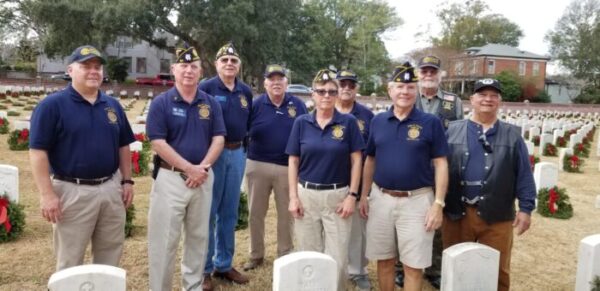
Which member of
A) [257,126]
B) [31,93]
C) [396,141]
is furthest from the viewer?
→ [31,93]

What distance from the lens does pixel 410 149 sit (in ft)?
11.3

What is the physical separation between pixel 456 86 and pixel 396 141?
43.5 metres

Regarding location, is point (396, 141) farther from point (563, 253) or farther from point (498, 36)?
point (498, 36)

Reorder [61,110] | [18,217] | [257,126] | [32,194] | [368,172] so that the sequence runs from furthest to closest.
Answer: [32,194], [18,217], [257,126], [368,172], [61,110]

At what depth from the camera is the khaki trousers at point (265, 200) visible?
4.55 metres

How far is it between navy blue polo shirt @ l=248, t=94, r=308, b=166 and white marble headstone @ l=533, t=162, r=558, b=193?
4386mm

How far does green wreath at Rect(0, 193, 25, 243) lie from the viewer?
5129 millimetres

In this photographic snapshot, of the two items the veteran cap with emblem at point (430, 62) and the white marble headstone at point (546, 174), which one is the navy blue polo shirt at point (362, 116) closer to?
the veteran cap with emblem at point (430, 62)

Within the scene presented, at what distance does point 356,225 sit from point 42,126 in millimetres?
2620

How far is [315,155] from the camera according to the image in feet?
12.1

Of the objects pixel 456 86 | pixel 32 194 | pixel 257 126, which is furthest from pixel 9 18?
pixel 257 126

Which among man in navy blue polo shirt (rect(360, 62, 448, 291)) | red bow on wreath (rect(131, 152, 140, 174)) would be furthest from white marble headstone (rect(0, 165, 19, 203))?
man in navy blue polo shirt (rect(360, 62, 448, 291))

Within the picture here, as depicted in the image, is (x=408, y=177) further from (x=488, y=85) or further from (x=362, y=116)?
(x=362, y=116)

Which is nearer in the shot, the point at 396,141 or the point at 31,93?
the point at 396,141
